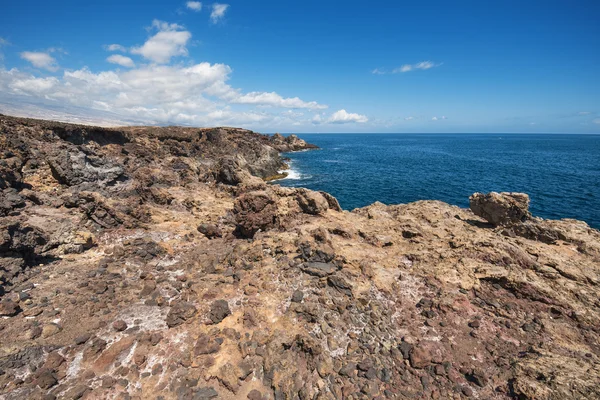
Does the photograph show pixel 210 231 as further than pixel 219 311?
Yes

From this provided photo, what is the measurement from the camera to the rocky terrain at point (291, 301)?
8.80m

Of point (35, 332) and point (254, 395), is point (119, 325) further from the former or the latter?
point (254, 395)

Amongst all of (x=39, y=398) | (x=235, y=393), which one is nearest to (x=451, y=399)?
(x=235, y=393)

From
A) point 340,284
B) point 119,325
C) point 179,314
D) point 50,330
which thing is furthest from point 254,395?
point 50,330

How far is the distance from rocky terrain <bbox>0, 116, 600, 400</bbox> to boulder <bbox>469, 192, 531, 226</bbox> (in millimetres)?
101

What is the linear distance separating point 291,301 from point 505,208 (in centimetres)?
1574

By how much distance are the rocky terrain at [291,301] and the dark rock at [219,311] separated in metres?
0.06

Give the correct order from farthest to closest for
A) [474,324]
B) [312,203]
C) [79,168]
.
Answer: [79,168]
[312,203]
[474,324]

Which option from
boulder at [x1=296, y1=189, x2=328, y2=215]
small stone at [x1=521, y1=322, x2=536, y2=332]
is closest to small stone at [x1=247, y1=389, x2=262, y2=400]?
small stone at [x1=521, y1=322, x2=536, y2=332]

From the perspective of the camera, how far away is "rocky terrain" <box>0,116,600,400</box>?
8.80 metres

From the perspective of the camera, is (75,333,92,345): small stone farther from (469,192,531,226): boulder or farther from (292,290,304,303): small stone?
(469,192,531,226): boulder

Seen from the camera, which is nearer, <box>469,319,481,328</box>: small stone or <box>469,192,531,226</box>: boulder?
<box>469,319,481,328</box>: small stone

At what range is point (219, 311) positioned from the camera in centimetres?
1124

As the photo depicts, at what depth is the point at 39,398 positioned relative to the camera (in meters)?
7.67
